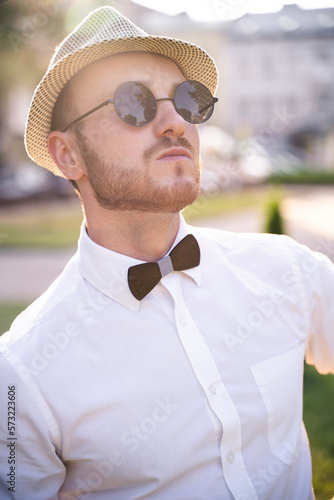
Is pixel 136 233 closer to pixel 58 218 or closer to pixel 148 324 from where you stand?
pixel 148 324

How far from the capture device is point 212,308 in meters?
1.85

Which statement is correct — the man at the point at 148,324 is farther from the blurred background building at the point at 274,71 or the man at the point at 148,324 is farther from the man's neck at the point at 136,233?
the blurred background building at the point at 274,71

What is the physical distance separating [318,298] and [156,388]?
0.80 metres

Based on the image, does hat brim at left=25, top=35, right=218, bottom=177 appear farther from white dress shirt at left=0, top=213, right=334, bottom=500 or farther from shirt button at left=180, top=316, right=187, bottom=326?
shirt button at left=180, top=316, right=187, bottom=326

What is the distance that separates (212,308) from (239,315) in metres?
0.12

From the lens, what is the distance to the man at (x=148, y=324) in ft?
5.26

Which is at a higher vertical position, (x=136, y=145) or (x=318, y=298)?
(x=136, y=145)

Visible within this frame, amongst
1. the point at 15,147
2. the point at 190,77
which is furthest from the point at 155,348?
the point at 15,147

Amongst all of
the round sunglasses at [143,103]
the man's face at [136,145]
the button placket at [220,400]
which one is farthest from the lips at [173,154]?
the button placket at [220,400]

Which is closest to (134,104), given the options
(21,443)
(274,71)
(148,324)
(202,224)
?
(148,324)

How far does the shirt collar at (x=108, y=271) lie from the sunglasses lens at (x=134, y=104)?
51cm

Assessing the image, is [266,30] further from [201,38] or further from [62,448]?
[62,448]

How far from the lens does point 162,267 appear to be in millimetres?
1807

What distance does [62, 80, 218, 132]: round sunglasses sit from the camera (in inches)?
71.5
